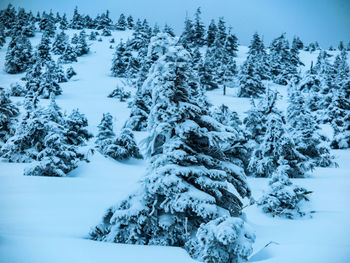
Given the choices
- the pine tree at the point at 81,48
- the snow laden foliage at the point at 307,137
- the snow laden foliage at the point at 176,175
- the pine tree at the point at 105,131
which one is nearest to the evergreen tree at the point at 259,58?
the snow laden foliage at the point at 307,137

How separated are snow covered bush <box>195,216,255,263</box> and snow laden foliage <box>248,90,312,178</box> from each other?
15076 millimetres

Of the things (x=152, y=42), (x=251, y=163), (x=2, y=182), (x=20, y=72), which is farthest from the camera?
(x=20, y=72)

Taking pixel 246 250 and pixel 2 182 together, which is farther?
pixel 2 182

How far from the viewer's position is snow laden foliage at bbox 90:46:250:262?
250 inches

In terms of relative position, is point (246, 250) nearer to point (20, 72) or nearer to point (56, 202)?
point (56, 202)

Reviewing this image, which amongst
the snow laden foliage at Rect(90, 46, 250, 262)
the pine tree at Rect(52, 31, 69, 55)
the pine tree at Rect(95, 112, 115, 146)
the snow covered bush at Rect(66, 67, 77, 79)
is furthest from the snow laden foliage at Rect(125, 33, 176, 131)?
the pine tree at Rect(52, 31, 69, 55)

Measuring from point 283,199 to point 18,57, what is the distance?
60.7 meters

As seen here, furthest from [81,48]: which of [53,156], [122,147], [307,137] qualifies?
[307,137]

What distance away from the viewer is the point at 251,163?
Result: 64.2 ft

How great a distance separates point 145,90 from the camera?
7.81 meters

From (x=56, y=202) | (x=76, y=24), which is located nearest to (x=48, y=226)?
(x=56, y=202)

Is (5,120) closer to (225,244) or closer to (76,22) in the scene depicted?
(225,244)

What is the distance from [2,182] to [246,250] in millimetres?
10516

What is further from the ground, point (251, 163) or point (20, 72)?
point (20, 72)
